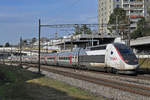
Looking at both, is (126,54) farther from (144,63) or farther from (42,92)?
(144,63)

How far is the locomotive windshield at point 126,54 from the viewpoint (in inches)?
918

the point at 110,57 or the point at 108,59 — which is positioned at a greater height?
the point at 110,57

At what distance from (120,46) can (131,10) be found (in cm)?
8565

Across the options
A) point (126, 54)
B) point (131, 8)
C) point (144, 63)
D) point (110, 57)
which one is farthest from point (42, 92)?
point (131, 8)

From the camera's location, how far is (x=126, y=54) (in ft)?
78.3

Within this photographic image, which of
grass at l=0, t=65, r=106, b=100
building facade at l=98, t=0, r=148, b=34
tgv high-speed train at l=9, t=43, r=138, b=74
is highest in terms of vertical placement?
building facade at l=98, t=0, r=148, b=34

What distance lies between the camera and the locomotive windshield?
76.5 ft

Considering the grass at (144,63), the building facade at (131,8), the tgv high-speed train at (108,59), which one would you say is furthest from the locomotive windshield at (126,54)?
the building facade at (131,8)

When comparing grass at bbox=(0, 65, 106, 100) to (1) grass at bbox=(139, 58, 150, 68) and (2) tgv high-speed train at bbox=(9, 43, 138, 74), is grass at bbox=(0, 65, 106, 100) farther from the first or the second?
(1) grass at bbox=(139, 58, 150, 68)

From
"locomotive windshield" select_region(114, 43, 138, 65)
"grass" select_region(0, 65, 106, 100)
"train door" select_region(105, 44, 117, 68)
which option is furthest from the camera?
"train door" select_region(105, 44, 117, 68)

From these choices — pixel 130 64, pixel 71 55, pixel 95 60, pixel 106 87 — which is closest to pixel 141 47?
pixel 71 55

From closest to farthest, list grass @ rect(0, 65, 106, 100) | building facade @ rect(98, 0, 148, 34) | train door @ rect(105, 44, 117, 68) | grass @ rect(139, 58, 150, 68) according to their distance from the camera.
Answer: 1. grass @ rect(0, 65, 106, 100)
2. train door @ rect(105, 44, 117, 68)
3. grass @ rect(139, 58, 150, 68)
4. building facade @ rect(98, 0, 148, 34)

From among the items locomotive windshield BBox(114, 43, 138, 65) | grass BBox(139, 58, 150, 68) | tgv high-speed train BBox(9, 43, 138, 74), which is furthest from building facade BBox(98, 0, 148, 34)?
locomotive windshield BBox(114, 43, 138, 65)

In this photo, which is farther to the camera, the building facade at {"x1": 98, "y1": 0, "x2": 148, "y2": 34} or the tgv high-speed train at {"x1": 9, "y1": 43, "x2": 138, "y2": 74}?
the building facade at {"x1": 98, "y1": 0, "x2": 148, "y2": 34}
